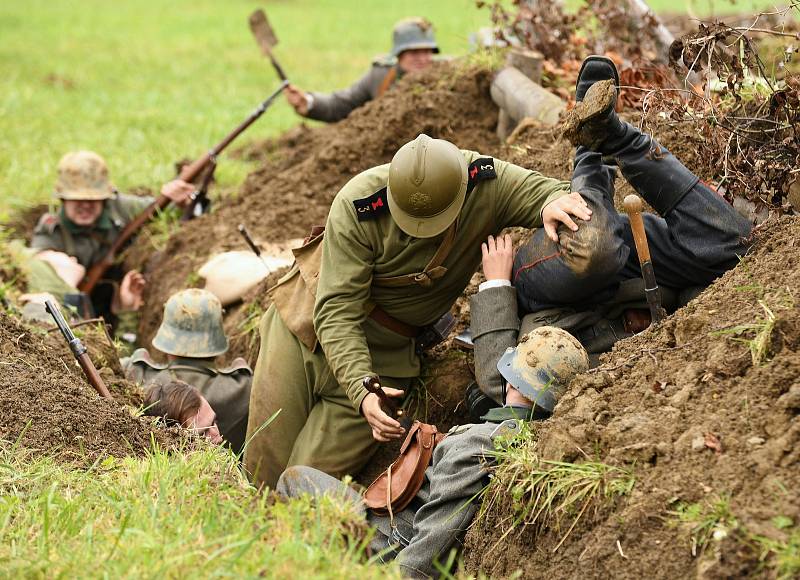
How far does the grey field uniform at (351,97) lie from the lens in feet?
32.9

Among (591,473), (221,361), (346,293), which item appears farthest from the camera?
(221,361)

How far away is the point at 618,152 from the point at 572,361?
960 millimetres

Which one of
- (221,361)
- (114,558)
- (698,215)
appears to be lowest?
(221,361)

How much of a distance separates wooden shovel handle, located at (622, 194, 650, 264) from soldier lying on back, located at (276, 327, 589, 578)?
18.3 inches

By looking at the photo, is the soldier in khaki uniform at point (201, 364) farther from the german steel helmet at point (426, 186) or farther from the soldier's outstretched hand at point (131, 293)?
the soldier's outstretched hand at point (131, 293)

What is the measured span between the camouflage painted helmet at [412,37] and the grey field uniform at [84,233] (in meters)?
3.00

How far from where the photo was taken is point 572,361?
14.3 ft

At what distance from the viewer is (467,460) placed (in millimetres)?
4273

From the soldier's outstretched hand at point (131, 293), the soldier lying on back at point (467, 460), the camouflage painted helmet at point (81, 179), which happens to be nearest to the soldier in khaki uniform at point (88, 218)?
the camouflage painted helmet at point (81, 179)

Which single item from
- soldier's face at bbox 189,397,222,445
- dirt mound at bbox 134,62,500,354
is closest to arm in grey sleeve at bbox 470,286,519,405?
soldier's face at bbox 189,397,222,445

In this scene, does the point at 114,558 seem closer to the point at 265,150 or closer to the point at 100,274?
the point at 100,274

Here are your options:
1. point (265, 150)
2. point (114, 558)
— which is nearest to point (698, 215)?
point (114, 558)

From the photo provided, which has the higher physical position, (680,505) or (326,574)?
(326,574)

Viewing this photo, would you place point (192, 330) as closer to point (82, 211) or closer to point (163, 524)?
point (163, 524)
